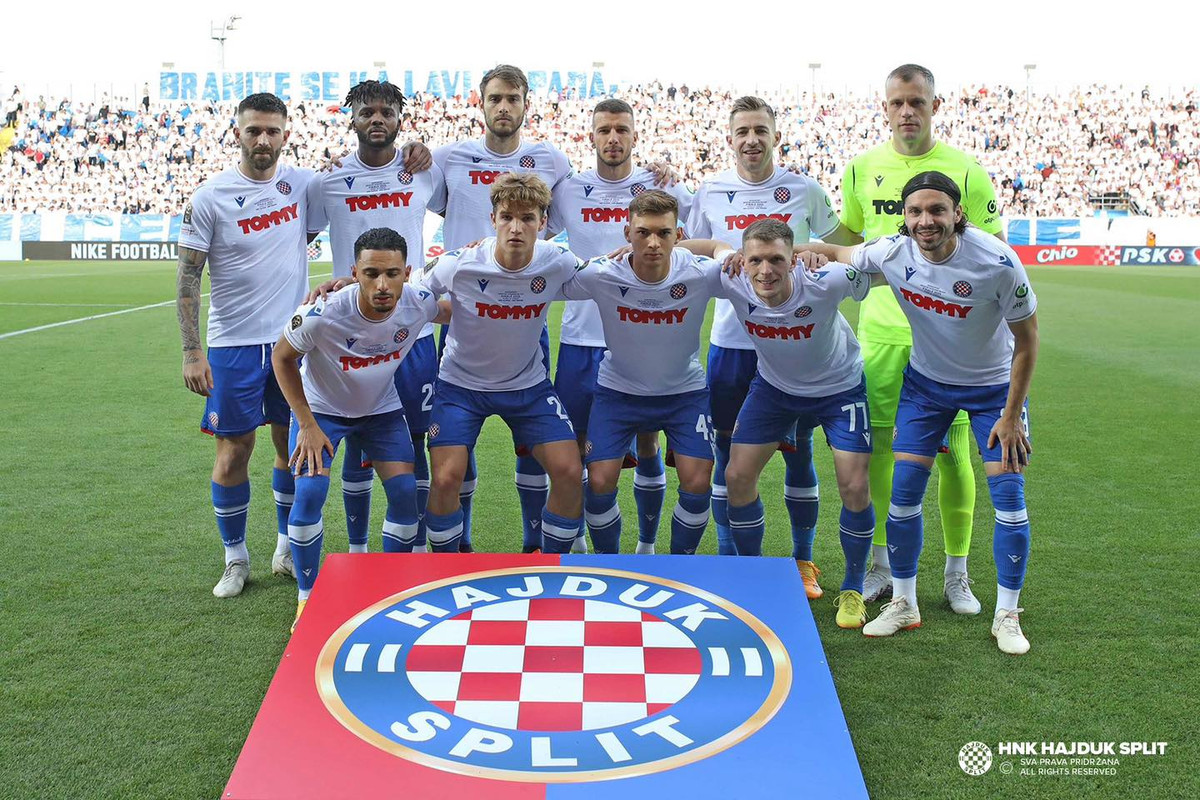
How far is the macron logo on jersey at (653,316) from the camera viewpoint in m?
4.68

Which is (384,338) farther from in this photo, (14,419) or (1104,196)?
(1104,196)

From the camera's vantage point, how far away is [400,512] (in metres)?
4.57

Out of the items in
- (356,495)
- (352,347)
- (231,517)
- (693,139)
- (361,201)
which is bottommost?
(231,517)

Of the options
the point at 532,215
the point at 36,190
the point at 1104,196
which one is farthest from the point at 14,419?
the point at 1104,196

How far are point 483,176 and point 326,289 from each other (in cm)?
116

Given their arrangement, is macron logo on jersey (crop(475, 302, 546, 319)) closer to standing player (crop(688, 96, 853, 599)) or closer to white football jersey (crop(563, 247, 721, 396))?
white football jersey (crop(563, 247, 721, 396))

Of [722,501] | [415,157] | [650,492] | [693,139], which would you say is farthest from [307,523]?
[693,139]

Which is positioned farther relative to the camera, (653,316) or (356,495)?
(356,495)

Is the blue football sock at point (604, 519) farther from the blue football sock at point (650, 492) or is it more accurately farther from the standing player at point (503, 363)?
the blue football sock at point (650, 492)

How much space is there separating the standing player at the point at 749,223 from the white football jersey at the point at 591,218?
38cm

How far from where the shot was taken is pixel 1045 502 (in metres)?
6.28

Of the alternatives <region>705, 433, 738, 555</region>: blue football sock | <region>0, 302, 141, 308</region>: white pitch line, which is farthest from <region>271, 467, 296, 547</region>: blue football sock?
<region>0, 302, 141, 308</region>: white pitch line

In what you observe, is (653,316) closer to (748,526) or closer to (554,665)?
(748,526)

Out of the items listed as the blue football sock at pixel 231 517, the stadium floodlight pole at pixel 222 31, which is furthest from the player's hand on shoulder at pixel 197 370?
the stadium floodlight pole at pixel 222 31
